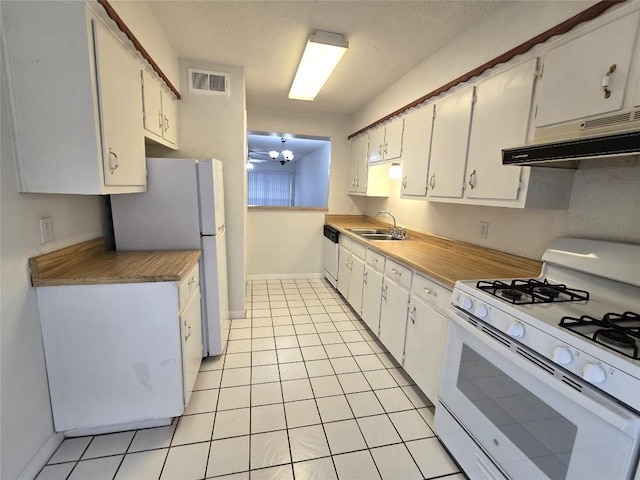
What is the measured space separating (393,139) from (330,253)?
185 cm

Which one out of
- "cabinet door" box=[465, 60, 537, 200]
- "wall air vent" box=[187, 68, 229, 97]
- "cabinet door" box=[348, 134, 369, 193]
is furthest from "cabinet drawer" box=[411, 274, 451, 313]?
"wall air vent" box=[187, 68, 229, 97]

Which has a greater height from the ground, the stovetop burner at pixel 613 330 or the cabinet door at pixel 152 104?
the cabinet door at pixel 152 104

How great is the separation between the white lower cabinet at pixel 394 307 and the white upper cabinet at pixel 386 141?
1.25 metres

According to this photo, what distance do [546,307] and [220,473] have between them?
67.1 inches

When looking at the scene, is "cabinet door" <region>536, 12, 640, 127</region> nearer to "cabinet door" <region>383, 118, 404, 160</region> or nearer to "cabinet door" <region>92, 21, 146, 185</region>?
"cabinet door" <region>383, 118, 404, 160</region>

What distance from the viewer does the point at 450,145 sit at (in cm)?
208

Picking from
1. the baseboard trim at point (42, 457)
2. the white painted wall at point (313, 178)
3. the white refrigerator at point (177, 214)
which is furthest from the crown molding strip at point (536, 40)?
the baseboard trim at point (42, 457)

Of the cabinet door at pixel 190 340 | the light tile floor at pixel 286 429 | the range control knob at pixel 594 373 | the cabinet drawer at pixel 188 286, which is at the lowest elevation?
the light tile floor at pixel 286 429

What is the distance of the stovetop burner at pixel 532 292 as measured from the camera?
1.27m

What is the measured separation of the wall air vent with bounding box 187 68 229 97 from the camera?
2.70 metres

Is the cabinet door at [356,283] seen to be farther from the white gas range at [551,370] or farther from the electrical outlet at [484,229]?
the white gas range at [551,370]

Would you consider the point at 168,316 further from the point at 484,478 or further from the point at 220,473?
the point at 484,478

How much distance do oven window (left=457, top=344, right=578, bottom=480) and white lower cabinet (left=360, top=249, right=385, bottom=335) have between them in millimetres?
1138

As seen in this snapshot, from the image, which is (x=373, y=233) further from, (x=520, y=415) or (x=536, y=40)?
(x=520, y=415)
